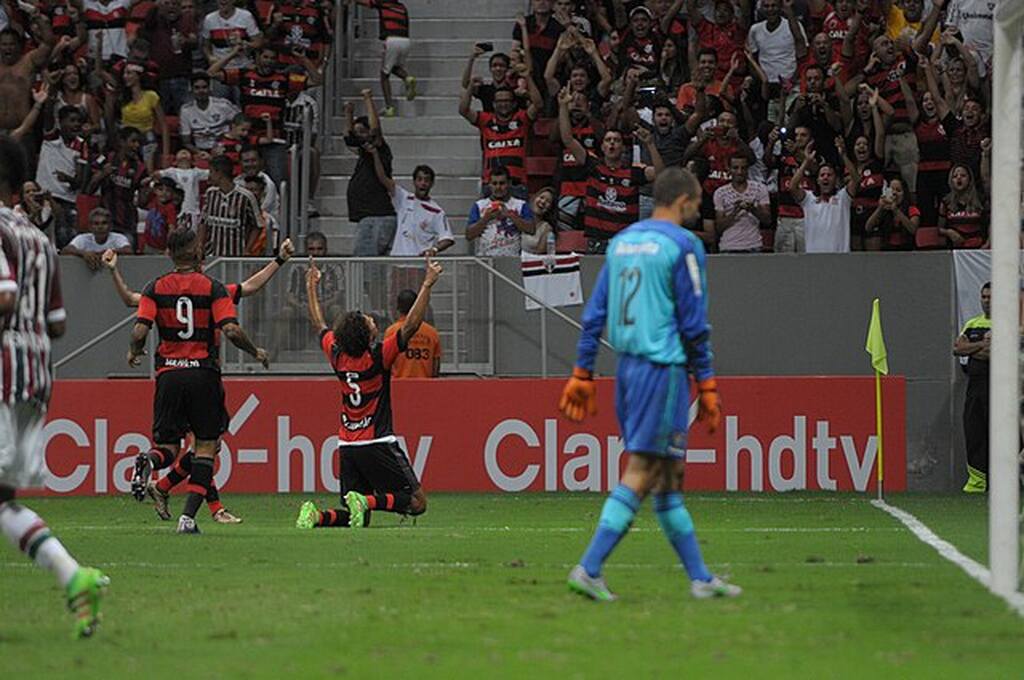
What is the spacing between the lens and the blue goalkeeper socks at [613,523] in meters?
9.86

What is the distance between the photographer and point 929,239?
23.4 meters

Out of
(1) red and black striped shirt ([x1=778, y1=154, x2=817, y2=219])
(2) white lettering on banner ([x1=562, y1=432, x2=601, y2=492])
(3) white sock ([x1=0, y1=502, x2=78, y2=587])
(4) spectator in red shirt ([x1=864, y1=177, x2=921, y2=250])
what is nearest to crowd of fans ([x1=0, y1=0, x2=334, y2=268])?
(2) white lettering on banner ([x1=562, y1=432, x2=601, y2=492])

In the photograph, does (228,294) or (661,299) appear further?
(228,294)

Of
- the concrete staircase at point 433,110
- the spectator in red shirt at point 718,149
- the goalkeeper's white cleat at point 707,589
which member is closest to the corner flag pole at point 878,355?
the spectator in red shirt at point 718,149

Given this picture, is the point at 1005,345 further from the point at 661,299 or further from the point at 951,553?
the point at 951,553

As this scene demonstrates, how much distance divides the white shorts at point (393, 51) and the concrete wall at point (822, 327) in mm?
5077

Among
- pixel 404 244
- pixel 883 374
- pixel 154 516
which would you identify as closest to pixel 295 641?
pixel 154 516

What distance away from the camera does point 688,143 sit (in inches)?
931

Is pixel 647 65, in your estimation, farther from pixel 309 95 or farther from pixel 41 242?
pixel 41 242

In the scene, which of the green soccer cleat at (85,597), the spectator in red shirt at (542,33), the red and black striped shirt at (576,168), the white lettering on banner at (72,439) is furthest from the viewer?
the spectator in red shirt at (542,33)

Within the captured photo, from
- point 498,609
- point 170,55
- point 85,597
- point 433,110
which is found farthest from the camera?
point 433,110

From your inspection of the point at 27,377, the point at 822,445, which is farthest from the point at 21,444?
the point at 822,445

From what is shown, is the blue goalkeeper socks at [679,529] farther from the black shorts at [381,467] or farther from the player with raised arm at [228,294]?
the player with raised arm at [228,294]

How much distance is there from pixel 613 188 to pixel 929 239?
3.85m
